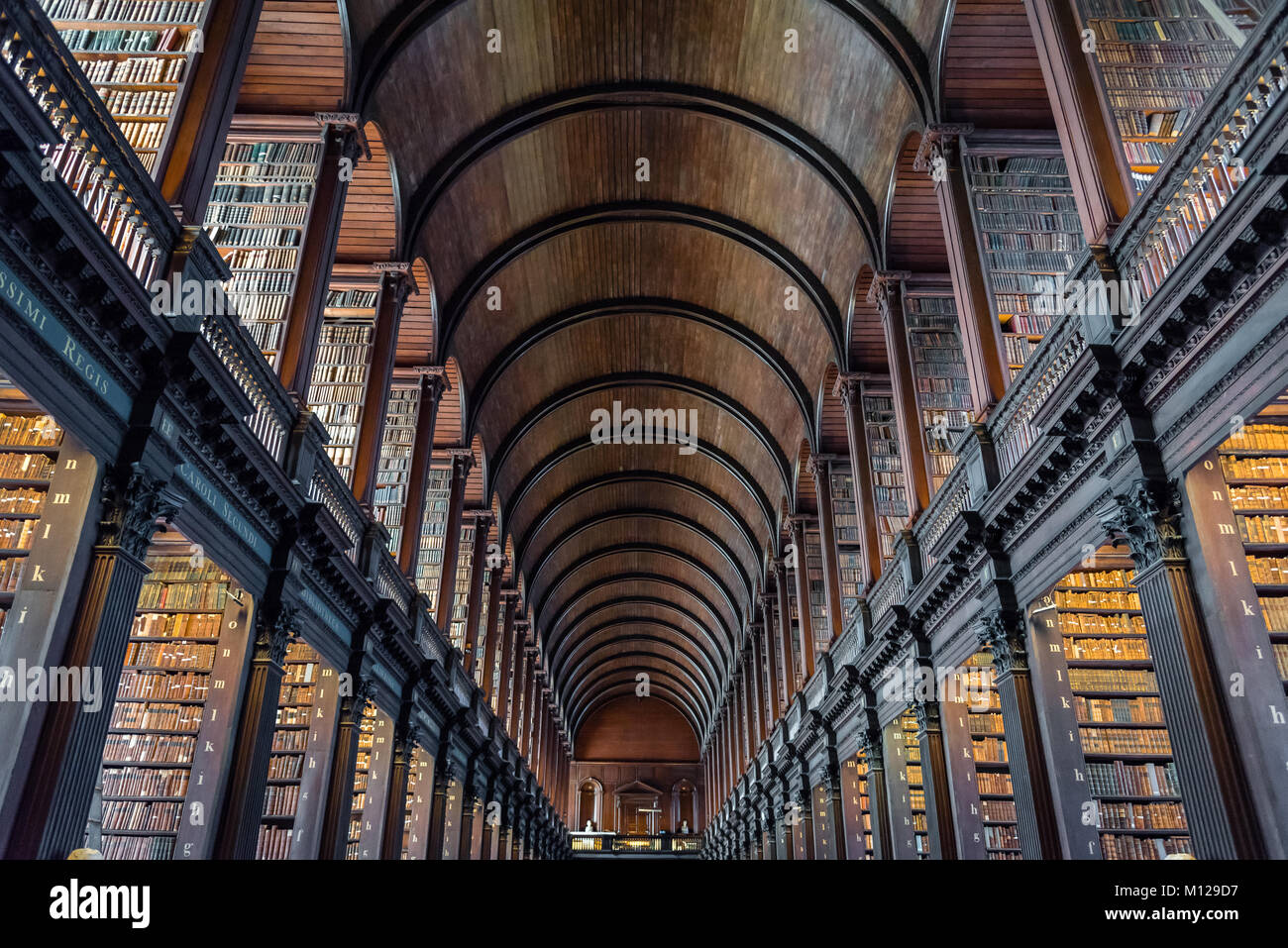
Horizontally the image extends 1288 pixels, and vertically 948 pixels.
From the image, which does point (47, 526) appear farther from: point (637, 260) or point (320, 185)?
point (637, 260)

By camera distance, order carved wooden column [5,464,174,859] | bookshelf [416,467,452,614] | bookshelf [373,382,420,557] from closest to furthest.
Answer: carved wooden column [5,464,174,859] → bookshelf [373,382,420,557] → bookshelf [416,467,452,614]

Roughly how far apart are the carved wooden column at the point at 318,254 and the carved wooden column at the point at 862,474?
847 centimetres

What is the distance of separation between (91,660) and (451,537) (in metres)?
10.2

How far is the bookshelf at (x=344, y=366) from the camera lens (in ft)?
35.4

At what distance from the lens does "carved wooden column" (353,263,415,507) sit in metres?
10.6

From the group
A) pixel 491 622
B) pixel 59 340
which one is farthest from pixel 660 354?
pixel 59 340

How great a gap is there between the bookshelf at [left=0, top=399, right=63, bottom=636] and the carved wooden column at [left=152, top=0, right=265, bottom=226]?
6.21 ft

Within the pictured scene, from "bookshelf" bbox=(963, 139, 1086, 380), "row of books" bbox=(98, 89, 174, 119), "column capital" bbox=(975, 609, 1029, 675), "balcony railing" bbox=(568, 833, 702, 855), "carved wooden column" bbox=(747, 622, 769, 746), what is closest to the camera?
"row of books" bbox=(98, 89, 174, 119)

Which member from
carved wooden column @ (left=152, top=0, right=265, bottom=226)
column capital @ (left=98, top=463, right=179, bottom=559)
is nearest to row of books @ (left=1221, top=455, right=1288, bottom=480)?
column capital @ (left=98, top=463, right=179, bottom=559)

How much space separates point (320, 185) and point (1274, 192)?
8.60m

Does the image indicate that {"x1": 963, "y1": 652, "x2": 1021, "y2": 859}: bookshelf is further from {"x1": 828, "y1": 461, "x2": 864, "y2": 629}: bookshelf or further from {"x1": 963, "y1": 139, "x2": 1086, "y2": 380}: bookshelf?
{"x1": 828, "y1": 461, "x2": 864, "y2": 629}: bookshelf

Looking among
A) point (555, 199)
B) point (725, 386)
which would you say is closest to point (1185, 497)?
point (555, 199)

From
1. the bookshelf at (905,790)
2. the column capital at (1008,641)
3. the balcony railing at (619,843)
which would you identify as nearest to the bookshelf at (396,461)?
the bookshelf at (905,790)
